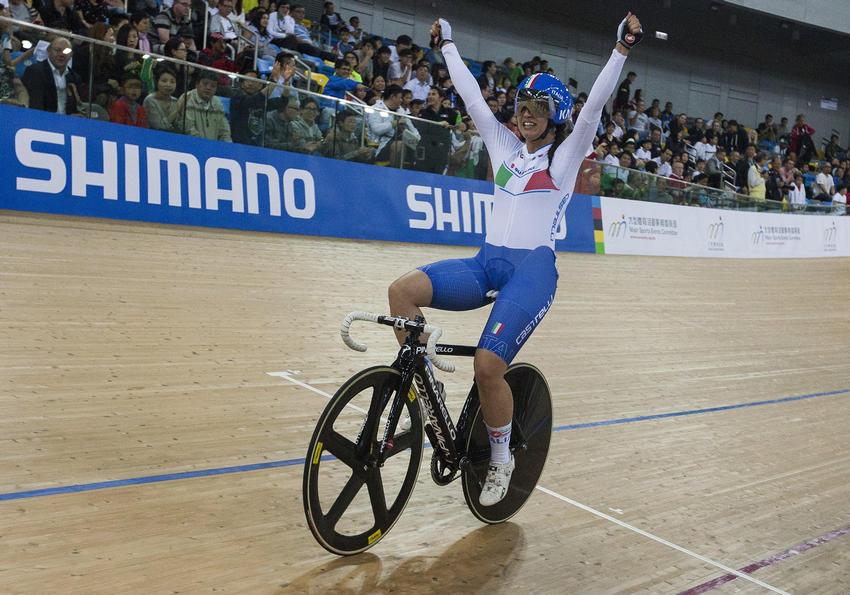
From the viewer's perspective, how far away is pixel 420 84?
13.2m

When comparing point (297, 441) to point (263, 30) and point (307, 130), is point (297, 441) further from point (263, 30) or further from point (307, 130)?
point (263, 30)

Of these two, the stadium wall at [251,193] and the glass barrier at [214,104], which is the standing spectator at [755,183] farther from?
the glass barrier at [214,104]

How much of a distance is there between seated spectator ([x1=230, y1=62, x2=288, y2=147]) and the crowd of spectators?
0.04 ft

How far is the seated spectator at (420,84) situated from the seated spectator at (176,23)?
364 cm

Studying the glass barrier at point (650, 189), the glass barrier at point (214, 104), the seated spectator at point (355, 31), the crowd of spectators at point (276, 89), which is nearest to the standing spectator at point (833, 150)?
the crowd of spectators at point (276, 89)

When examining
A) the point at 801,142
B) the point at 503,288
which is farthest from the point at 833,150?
the point at 503,288

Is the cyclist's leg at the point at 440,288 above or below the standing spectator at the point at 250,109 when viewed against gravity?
below

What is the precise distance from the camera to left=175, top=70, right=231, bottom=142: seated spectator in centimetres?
827

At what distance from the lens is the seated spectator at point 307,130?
9.20 meters

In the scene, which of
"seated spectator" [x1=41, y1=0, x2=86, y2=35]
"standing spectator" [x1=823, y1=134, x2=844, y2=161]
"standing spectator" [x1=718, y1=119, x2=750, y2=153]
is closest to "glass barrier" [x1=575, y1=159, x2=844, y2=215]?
"standing spectator" [x1=718, y1=119, x2=750, y2=153]

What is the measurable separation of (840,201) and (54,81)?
17.6 metres

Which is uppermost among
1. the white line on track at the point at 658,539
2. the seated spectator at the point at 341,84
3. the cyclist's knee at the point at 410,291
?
the seated spectator at the point at 341,84

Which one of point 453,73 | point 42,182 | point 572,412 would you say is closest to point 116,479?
point 453,73

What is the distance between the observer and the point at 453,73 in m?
3.17
